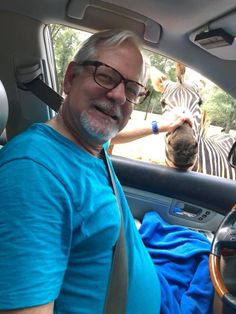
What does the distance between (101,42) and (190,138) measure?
107 cm

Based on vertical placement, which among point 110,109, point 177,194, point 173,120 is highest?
point 110,109

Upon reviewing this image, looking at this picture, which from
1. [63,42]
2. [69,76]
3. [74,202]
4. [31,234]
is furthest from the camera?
[63,42]

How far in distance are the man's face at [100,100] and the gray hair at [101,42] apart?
23 mm

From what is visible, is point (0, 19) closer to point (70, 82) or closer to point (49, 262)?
point (70, 82)

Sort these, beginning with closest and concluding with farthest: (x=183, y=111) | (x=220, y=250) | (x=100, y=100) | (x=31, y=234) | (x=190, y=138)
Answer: (x=31, y=234), (x=100, y=100), (x=220, y=250), (x=190, y=138), (x=183, y=111)

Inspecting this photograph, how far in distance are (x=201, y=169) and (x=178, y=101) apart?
0.47 meters

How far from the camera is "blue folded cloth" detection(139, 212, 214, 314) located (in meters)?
1.46

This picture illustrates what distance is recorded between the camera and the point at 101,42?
139 centimetres

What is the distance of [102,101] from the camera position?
4.26 ft

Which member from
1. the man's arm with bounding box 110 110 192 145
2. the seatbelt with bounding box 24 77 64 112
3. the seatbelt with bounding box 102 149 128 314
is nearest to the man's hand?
the man's arm with bounding box 110 110 192 145

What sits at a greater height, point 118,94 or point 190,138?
point 118,94

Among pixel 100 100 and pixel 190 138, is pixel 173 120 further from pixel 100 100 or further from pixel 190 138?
pixel 100 100

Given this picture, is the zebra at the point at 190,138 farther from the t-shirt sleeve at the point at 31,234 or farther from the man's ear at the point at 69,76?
the t-shirt sleeve at the point at 31,234

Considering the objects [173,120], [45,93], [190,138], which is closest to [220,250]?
[190,138]
